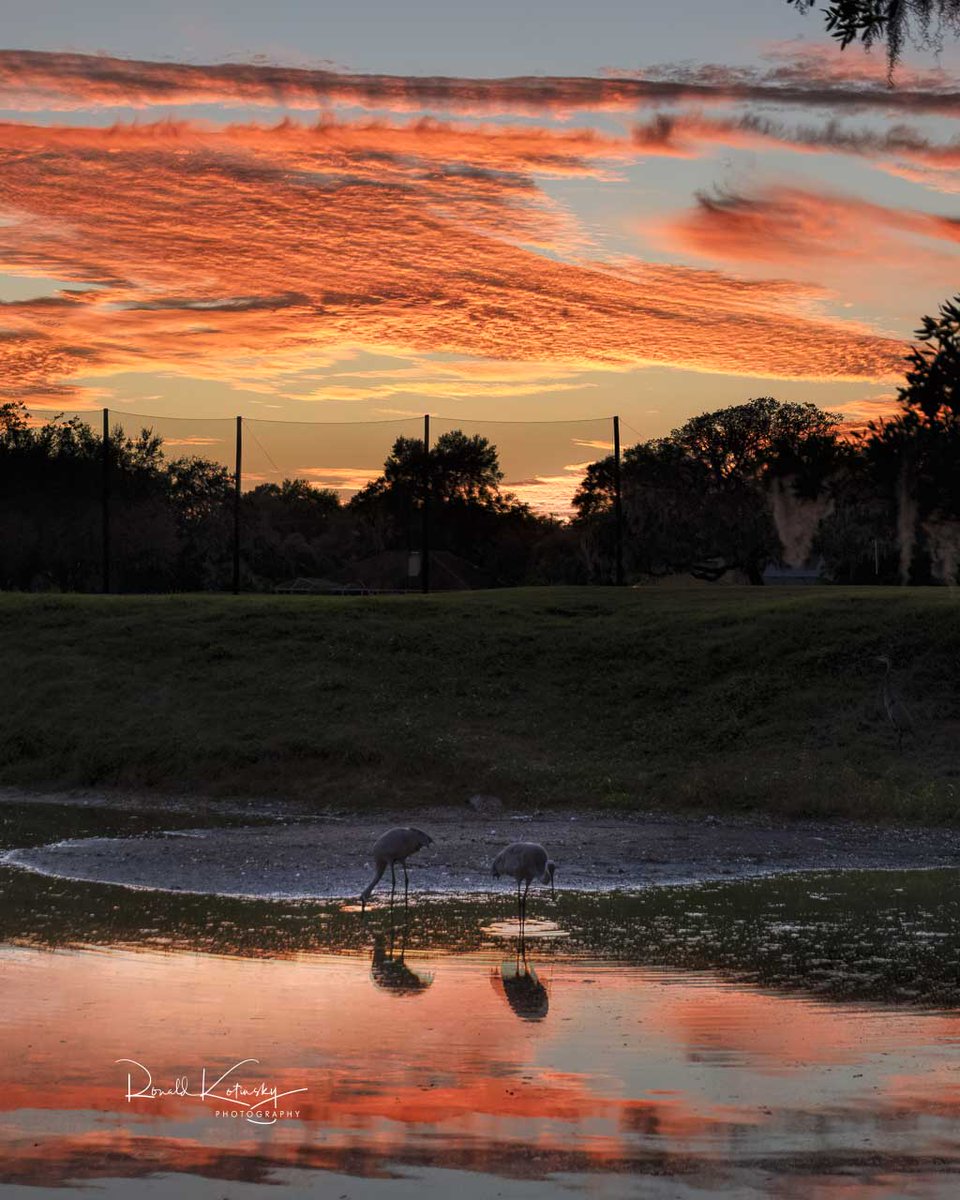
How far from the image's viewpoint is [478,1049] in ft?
30.8

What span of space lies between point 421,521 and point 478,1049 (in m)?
38.2

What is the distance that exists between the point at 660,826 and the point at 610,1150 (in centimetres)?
1508

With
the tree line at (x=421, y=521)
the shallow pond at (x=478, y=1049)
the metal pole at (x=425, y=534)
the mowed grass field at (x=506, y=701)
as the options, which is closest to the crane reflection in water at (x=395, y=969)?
the shallow pond at (x=478, y=1049)

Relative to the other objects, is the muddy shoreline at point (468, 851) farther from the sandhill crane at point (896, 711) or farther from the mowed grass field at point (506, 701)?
the sandhill crane at point (896, 711)

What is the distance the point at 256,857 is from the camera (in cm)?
1861

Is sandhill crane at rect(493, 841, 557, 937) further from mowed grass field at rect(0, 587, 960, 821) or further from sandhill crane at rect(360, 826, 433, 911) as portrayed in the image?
mowed grass field at rect(0, 587, 960, 821)

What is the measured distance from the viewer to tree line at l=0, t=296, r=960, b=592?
48500 mm

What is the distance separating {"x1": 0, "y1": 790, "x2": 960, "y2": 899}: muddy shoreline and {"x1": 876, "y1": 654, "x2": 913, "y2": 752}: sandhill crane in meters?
4.27

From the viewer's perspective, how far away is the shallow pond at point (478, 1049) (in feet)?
22.6

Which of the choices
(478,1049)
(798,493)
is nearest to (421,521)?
(798,493)

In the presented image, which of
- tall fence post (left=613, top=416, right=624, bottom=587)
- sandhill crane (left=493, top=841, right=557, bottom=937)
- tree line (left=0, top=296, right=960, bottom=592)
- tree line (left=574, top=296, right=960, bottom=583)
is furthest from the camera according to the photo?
tree line (left=0, top=296, right=960, bottom=592)

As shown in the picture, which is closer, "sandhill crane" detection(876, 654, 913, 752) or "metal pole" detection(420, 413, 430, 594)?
"sandhill crane" detection(876, 654, 913, 752)

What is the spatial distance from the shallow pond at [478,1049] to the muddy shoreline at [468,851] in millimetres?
1579

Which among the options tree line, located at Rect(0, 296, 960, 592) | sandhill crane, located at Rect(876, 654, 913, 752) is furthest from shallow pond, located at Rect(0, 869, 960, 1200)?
tree line, located at Rect(0, 296, 960, 592)
